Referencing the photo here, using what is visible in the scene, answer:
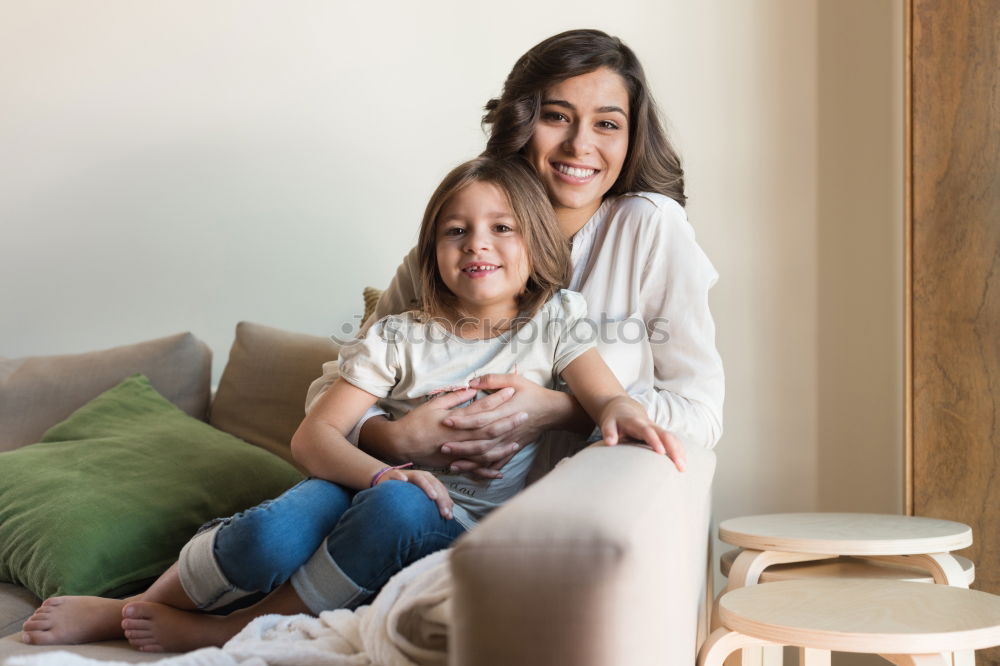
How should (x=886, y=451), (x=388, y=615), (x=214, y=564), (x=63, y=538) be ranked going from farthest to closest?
(x=886, y=451)
(x=63, y=538)
(x=214, y=564)
(x=388, y=615)

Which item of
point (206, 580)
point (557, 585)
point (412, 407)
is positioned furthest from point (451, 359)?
point (557, 585)

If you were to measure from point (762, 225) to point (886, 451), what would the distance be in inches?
24.3

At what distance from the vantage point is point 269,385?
2.04 metres

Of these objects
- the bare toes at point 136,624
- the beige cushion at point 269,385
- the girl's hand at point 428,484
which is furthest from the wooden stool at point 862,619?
the beige cushion at point 269,385

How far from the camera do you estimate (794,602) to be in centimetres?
131

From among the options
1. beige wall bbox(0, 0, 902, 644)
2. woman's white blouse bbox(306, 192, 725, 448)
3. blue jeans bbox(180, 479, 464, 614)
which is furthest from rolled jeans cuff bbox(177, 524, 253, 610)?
beige wall bbox(0, 0, 902, 644)

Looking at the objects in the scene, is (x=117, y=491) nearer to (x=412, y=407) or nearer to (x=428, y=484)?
(x=412, y=407)

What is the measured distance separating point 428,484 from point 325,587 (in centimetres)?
19

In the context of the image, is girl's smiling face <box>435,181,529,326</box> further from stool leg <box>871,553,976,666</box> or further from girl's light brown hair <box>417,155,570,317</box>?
stool leg <box>871,553,976,666</box>

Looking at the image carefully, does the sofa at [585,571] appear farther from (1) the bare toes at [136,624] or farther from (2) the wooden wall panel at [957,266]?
(2) the wooden wall panel at [957,266]

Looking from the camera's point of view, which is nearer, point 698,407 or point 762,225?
point 698,407

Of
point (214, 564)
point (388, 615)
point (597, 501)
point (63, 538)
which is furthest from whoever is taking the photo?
point (63, 538)

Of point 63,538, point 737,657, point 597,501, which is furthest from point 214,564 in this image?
point 737,657

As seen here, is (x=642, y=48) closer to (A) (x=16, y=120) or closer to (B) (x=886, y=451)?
(B) (x=886, y=451)
